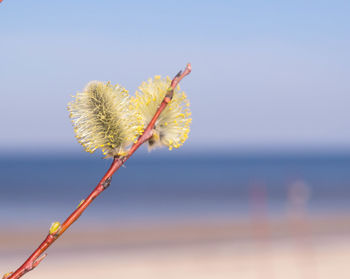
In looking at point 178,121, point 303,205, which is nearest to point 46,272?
point 178,121

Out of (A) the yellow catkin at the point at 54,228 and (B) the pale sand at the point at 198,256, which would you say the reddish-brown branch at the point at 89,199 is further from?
(B) the pale sand at the point at 198,256

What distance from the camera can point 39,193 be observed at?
2448 cm

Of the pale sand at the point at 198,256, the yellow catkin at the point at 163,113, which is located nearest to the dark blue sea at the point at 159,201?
the pale sand at the point at 198,256

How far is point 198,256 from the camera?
39.2 feet

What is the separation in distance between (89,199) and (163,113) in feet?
0.81

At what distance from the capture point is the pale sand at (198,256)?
10273 millimetres

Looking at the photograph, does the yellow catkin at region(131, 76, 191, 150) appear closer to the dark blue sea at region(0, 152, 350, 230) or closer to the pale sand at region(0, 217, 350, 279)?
the pale sand at region(0, 217, 350, 279)

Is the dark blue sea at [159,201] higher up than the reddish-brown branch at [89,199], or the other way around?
the dark blue sea at [159,201]

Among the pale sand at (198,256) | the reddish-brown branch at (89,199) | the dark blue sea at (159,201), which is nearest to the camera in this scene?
the reddish-brown branch at (89,199)

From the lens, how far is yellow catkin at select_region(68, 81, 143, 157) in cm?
103

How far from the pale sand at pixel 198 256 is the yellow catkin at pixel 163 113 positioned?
9126 millimetres

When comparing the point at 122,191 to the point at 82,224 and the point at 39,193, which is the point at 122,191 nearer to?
the point at 39,193

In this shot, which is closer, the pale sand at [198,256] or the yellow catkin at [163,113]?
the yellow catkin at [163,113]

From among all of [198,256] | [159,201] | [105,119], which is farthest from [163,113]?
[159,201]
